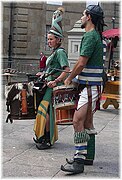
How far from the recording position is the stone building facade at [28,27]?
→ 25.8m

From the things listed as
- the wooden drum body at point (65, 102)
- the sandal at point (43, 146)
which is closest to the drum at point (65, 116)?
the wooden drum body at point (65, 102)

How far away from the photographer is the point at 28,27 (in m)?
26.4

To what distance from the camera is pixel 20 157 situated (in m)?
5.30

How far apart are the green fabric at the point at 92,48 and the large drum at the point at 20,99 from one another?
137 cm

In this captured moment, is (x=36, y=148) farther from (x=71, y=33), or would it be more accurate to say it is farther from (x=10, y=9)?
(x=10, y=9)

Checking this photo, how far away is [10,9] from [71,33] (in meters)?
13.0

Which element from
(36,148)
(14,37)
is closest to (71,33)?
(36,148)

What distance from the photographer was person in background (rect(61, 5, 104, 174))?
4.77 m

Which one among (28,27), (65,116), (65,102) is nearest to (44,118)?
(65,116)

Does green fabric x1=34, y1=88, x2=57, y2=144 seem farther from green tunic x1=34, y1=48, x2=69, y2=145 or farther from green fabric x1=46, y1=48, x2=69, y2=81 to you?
green fabric x1=46, y1=48, x2=69, y2=81

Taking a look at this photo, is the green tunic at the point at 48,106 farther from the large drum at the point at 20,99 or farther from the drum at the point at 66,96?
the drum at the point at 66,96

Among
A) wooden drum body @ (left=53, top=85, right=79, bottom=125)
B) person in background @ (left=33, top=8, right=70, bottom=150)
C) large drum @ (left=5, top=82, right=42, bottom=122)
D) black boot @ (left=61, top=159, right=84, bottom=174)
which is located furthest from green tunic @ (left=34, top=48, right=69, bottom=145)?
black boot @ (left=61, top=159, right=84, bottom=174)

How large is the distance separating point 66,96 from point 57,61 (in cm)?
91

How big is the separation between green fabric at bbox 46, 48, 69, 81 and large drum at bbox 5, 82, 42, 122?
1.10 ft
